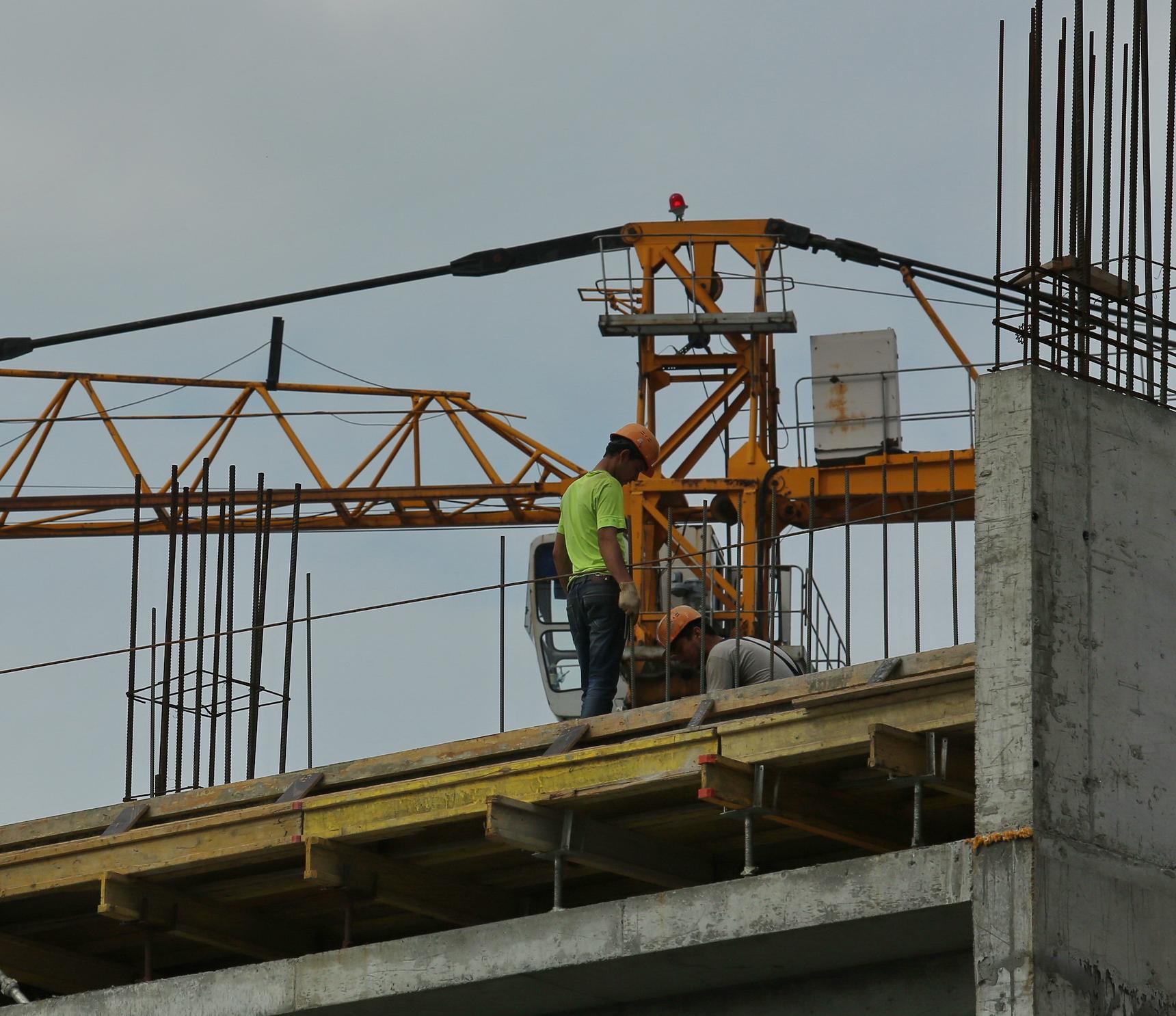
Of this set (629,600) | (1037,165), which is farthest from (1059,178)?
(629,600)

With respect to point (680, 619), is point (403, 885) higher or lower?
lower

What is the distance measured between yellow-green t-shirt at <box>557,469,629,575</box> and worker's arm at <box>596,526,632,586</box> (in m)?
0.05

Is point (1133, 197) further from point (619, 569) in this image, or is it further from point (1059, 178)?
point (619, 569)

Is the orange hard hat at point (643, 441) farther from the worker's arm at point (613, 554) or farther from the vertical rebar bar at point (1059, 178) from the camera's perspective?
the vertical rebar bar at point (1059, 178)

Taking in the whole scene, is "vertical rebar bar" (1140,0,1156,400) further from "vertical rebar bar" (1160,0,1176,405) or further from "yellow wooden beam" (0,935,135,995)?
"yellow wooden beam" (0,935,135,995)

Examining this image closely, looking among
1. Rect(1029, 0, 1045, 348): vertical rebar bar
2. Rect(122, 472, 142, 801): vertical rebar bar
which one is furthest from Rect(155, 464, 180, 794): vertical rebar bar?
Rect(1029, 0, 1045, 348): vertical rebar bar

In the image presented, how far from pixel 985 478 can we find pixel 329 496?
78.9 ft

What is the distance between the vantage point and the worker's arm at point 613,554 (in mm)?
12430

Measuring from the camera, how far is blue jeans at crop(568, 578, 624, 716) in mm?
12602

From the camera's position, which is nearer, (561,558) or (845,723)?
(845,723)

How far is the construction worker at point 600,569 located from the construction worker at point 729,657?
1.27 ft

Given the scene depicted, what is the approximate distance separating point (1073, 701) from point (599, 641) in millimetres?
4388

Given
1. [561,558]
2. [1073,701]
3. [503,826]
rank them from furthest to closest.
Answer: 1. [561,558]
2. [503,826]
3. [1073,701]

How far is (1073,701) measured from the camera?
8789 millimetres
